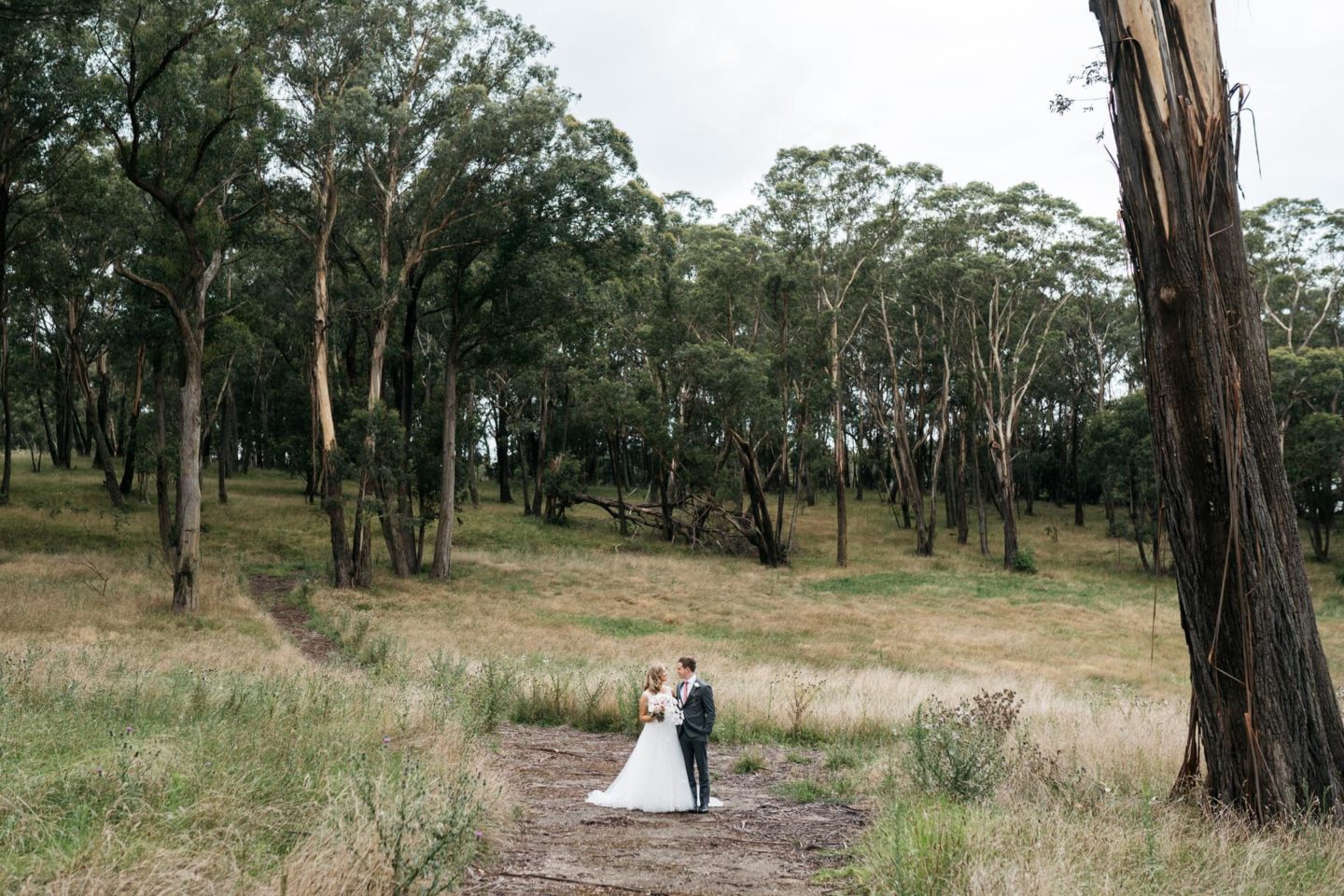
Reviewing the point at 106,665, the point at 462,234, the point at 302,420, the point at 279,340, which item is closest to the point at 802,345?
the point at 462,234

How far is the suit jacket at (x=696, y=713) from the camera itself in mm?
8352

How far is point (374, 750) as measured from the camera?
6.78 metres

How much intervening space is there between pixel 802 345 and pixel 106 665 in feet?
120

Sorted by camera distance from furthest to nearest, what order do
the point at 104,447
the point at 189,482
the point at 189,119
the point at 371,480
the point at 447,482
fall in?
1. the point at 104,447
2. the point at 447,482
3. the point at 371,480
4. the point at 189,119
5. the point at 189,482

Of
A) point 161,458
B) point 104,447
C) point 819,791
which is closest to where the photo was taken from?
point 819,791

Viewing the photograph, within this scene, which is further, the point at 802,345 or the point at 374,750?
the point at 802,345

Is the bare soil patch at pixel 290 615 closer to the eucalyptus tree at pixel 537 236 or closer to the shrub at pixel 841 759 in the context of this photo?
the eucalyptus tree at pixel 537 236

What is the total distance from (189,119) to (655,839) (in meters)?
20.7

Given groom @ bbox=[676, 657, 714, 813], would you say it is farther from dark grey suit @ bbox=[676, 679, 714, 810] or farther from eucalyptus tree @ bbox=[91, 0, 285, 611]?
eucalyptus tree @ bbox=[91, 0, 285, 611]

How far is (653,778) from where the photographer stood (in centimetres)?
825

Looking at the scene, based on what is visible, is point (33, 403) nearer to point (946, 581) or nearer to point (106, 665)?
point (946, 581)

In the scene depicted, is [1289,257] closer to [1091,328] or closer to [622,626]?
[1091,328]

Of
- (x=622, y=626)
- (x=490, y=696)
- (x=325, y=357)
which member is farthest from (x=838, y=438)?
(x=490, y=696)

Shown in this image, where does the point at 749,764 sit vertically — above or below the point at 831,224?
below
